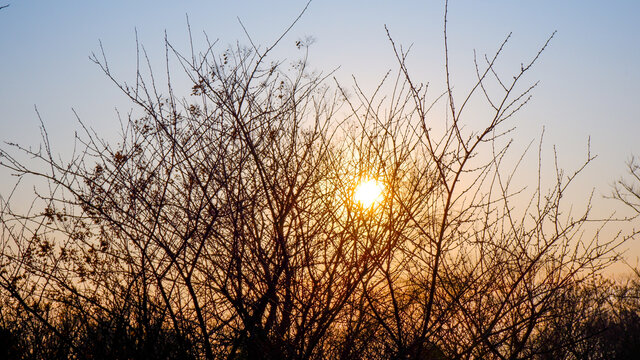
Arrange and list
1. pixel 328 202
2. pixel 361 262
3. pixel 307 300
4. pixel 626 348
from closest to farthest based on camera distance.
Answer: pixel 361 262
pixel 307 300
pixel 328 202
pixel 626 348

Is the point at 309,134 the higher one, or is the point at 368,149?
the point at 309,134

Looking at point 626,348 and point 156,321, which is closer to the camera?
point 156,321

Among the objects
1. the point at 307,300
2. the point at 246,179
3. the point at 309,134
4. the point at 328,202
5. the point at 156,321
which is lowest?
the point at 307,300

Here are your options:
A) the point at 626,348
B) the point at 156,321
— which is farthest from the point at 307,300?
the point at 626,348

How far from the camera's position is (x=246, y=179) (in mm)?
4086

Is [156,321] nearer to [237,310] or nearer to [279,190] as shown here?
[237,310]

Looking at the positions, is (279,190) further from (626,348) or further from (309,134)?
(626,348)

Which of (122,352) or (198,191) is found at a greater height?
(198,191)

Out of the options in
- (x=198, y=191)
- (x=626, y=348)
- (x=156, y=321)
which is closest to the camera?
(x=156, y=321)

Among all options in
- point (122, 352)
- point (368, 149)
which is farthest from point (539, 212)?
point (122, 352)

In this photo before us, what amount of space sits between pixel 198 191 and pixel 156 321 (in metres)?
1.10

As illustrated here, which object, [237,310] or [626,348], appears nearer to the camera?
[237,310]

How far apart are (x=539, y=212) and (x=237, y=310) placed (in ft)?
8.62

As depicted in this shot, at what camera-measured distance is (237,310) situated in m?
3.43
